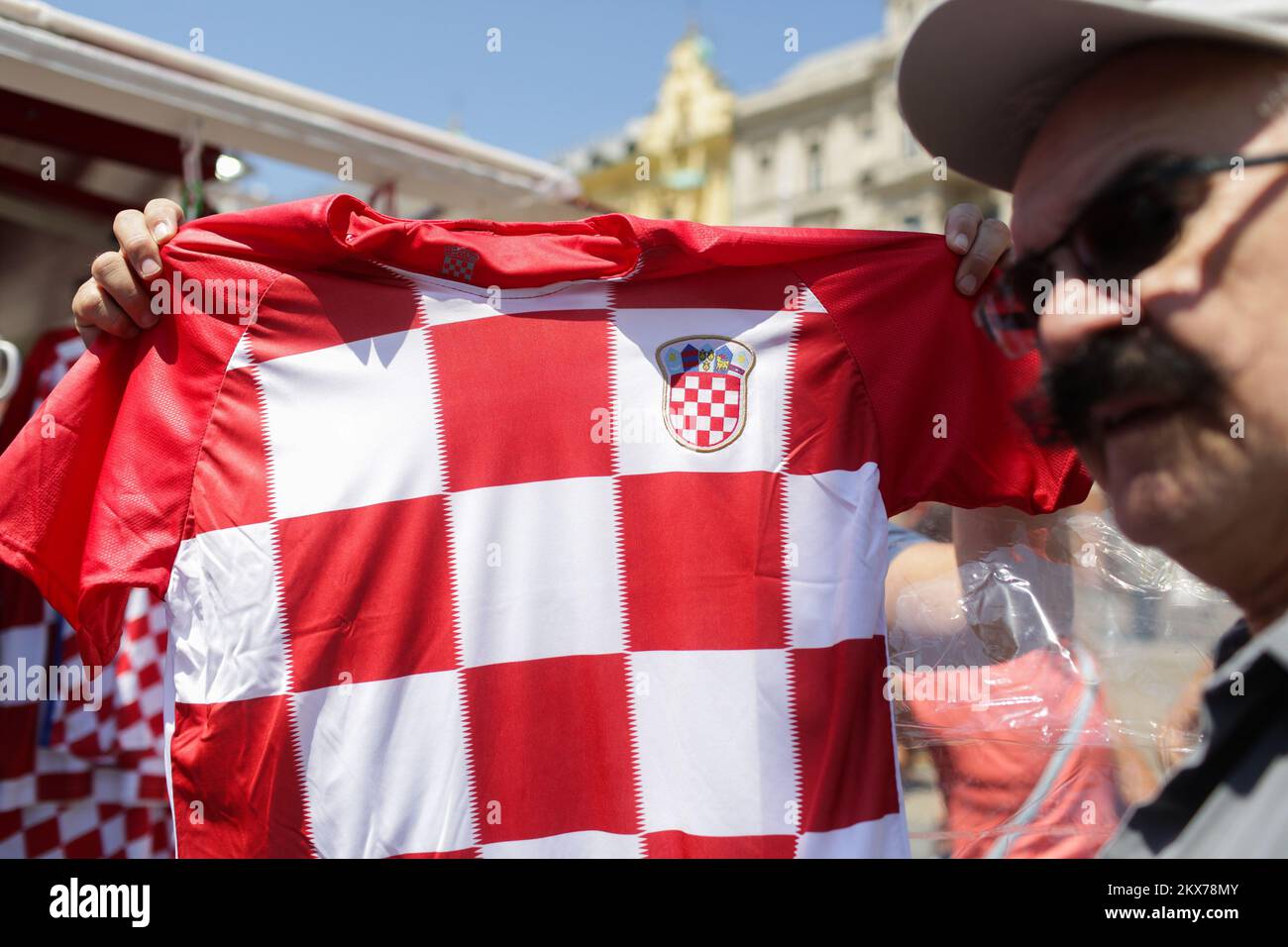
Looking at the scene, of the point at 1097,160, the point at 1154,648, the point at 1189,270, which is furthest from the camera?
the point at 1154,648

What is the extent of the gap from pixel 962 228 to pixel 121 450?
4.94 ft

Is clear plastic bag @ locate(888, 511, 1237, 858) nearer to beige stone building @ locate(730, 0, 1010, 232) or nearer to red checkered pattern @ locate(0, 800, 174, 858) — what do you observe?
red checkered pattern @ locate(0, 800, 174, 858)

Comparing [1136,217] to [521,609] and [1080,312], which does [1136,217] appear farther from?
[521,609]

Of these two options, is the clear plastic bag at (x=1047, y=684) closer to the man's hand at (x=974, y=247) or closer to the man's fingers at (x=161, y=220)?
the man's hand at (x=974, y=247)

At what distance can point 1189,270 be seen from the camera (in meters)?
0.86

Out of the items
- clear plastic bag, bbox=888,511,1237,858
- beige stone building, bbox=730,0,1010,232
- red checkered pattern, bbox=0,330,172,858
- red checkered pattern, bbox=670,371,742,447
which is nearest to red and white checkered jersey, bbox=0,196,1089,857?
red checkered pattern, bbox=670,371,742,447

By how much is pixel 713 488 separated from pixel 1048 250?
2.49ft

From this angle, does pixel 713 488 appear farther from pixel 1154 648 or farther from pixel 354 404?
pixel 1154 648

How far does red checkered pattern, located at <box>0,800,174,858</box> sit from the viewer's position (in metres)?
2.85

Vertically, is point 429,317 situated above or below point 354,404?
above

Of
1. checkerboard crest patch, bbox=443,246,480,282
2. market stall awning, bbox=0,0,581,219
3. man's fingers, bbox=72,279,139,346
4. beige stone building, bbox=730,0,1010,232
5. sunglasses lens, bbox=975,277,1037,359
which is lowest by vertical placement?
sunglasses lens, bbox=975,277,1037,359

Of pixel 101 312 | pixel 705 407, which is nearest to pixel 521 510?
pixel 705 407

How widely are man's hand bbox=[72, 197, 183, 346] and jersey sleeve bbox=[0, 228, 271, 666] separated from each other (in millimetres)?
28
